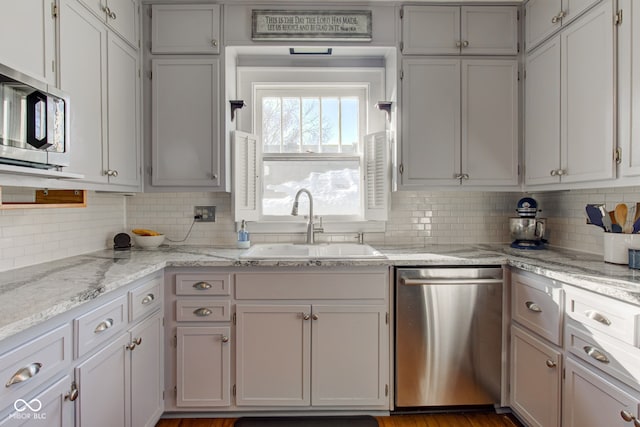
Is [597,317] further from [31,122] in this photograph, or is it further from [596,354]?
[31,122]

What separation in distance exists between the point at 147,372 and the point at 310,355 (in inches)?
33.9

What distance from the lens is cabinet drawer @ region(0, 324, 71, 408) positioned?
37.1 inches

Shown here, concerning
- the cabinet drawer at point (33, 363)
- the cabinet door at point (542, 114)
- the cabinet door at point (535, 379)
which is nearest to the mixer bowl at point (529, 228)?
the cabinet door at point (542, 114)

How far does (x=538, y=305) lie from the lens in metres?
1.76

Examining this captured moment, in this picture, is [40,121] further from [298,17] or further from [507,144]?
[507,144]

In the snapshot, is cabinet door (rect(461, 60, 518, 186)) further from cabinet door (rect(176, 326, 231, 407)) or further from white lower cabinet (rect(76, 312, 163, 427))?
white lower cabinet (rect(76, 312, 163, 427))

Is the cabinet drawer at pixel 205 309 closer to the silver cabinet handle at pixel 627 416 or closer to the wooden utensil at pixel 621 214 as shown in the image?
the silver cabinet handle at pixel 627 416

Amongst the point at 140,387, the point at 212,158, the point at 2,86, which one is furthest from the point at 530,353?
the point at 2,86

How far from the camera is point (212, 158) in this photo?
7.52 feet

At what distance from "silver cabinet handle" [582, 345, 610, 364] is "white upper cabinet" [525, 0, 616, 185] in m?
0.81

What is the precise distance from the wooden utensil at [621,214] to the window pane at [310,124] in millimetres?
1868

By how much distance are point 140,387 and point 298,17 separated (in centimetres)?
237

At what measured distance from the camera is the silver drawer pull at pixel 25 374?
96cm

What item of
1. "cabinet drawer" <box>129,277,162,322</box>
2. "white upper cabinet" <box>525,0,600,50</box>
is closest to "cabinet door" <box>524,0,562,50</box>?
"white upper cabinet" <box>525,0,600,50</box>
